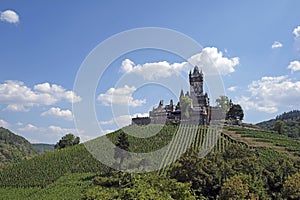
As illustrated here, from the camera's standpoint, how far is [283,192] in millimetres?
20922

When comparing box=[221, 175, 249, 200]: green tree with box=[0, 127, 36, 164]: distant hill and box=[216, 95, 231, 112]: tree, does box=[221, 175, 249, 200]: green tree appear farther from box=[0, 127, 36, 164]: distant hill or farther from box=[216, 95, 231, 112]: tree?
box=[0, 127, 36, 164]: distant hill

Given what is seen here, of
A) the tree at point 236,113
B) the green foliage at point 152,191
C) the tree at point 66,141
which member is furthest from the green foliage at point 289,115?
the green foliage at point 152,191

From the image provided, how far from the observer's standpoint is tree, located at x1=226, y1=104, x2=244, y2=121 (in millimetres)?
70750

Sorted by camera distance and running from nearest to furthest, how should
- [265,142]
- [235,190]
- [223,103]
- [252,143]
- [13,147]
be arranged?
[235,190], [252,143], [265,142], [223,103], [13,147]

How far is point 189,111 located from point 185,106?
1.45 meters

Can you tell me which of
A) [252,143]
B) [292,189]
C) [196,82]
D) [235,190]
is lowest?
[292,189]

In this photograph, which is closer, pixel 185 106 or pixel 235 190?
pixel 235 190

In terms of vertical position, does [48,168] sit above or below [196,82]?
below

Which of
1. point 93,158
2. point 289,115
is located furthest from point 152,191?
point 289,115

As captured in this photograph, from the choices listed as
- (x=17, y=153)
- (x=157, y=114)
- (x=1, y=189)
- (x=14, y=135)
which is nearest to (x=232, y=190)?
(x=1, y=189)

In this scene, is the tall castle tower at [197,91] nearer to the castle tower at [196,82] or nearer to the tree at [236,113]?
the castle tower at [196,82]

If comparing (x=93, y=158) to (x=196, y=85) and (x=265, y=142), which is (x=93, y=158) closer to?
(x=265, y=142)

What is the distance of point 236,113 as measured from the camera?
2795 inches

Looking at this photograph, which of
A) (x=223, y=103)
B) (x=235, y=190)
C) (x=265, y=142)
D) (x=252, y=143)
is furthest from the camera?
(x=223, y=103)
